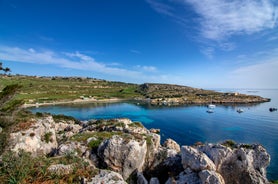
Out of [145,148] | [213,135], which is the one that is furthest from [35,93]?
[145,148]

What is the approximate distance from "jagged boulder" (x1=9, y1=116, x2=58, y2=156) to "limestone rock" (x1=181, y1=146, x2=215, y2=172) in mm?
13982

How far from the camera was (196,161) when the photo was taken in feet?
44.1

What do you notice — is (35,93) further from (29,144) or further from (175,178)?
(175,178)

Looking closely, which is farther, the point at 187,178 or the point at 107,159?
the point at 107,159

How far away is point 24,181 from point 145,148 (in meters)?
10.9

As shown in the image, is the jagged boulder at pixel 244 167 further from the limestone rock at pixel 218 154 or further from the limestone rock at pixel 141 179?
the limestone rock at pixel 141 179

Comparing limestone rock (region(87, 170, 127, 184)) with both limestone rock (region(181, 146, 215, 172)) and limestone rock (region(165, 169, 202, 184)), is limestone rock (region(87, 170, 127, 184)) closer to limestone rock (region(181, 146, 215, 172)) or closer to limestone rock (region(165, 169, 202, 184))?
limestone rock (region(165, 169, 202, 184))

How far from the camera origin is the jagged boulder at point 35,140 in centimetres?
1573

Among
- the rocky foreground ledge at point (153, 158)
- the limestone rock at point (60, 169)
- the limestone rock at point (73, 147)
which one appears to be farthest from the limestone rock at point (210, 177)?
the limestone rock at point (73, 147)

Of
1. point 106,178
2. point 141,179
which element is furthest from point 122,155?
point 106,178

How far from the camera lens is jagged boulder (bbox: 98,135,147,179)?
49.4 feet

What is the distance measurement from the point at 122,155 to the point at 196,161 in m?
6.35

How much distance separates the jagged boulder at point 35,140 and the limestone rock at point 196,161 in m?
14.0

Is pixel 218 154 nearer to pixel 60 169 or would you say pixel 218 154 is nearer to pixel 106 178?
pixel 106 178
